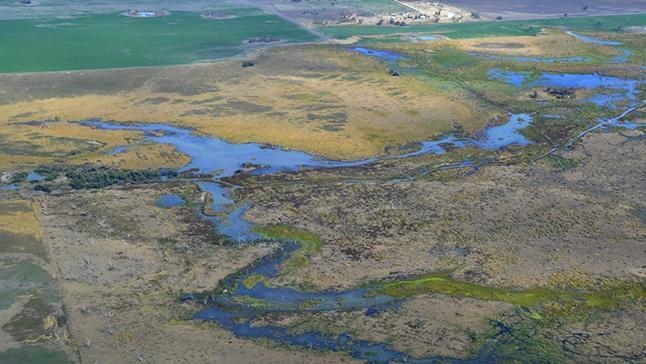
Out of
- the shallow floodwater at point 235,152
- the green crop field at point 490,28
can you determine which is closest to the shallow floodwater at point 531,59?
the green crop field at point 490,28

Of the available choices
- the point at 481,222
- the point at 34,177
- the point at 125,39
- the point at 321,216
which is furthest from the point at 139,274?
the point at 125,39

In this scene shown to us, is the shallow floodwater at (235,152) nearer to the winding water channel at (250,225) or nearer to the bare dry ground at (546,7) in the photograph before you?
the winding water channel at (250,225)

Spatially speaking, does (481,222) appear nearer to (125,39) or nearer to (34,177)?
(34,177)

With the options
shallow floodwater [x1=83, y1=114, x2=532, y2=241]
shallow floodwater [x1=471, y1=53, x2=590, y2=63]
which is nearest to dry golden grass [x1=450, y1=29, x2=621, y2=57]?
shallow floodwater [x1=471, y1=53, x2=590, y2=63]

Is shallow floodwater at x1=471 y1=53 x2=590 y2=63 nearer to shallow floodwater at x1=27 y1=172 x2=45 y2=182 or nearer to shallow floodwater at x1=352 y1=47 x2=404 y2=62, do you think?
shallow floodwater at x1=352 y1=47 x2=404 y2=62

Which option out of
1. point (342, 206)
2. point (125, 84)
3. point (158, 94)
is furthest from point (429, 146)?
point (125, 84)

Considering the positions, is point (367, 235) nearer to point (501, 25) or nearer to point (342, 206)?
point (342, 206)
